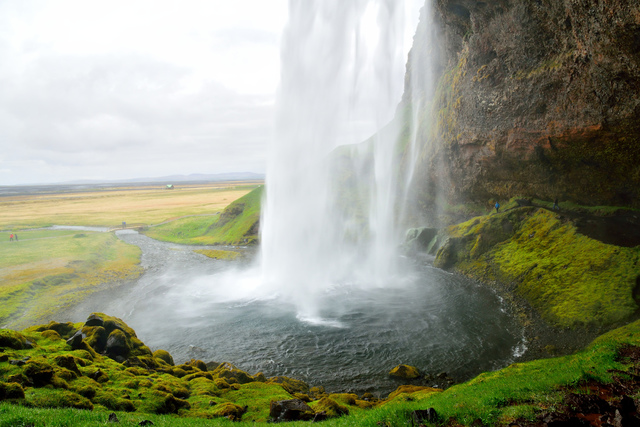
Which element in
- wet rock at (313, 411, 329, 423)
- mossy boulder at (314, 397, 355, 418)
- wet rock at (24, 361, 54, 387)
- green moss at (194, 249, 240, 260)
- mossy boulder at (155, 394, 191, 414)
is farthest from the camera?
green moss at (194, 249, 240, 260)

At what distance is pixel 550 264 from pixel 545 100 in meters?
18.8

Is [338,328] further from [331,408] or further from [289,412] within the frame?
[289,412]

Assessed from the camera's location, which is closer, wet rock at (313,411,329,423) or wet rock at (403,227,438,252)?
wet rock at (313,411,329,423)

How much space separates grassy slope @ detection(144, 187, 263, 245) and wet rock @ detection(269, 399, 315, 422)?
56.9 m

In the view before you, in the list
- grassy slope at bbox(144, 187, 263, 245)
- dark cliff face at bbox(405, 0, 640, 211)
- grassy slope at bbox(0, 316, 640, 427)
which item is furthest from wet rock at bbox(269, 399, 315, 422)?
grassy slope at bbox(144, 187, 263, 245)

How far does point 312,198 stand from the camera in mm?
55500

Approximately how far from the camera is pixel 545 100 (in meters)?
38.1

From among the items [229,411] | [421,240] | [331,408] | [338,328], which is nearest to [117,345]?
[229,411]

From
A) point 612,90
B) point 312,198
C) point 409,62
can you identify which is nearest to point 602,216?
point 612,90

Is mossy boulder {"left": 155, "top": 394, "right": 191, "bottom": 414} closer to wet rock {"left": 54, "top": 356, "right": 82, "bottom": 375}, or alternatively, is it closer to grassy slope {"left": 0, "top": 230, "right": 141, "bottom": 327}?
wet rock {"left": 54, "top": 356, "right": 82, "bottom": 375}

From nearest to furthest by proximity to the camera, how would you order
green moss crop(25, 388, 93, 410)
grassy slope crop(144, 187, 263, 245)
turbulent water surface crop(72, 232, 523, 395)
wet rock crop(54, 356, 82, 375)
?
green moss crop(25, 388, 93, 410) < wet rock crop(54, 356, 82, 375) < turbulent water surface crop(72, 232, 523, 395) < grassy slope crop(144, 187, 263, 245)

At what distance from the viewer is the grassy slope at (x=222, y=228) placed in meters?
73.2

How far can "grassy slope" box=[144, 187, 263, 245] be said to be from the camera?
240 feet

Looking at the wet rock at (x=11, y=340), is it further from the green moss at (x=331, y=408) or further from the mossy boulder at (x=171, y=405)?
the green moss at (x=331, y=408)
